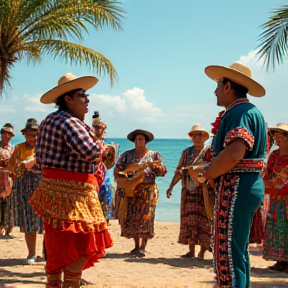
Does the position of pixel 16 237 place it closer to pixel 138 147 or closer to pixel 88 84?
pixel 138 147

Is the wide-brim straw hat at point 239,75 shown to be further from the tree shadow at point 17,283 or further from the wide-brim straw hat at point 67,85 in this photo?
the tree shadow at point 17,283

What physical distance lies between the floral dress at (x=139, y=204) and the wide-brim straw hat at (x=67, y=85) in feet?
11.4

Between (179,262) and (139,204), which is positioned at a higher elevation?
(139,204)

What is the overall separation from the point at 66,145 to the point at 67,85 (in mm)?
577

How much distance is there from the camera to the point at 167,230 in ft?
40.2

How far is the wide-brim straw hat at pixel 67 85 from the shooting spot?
4492 millimetres

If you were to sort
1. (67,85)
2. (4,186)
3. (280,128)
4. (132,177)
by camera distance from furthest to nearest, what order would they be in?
(4,186), (132,177), (280,128), (67,85)

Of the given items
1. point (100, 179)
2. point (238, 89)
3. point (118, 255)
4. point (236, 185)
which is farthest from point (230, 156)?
point (118, 255)

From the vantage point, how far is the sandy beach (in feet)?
19.9

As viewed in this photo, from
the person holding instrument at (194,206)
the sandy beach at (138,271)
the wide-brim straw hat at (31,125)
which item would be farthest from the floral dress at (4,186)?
the person holding instrument at (194,206)

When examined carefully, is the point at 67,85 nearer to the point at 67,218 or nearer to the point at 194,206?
the point at 67,218

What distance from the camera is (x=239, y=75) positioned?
409cm

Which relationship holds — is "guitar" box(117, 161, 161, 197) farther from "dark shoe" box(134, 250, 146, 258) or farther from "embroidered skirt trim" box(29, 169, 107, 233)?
"embroidered skirt trim" box(29, 169, 107, 233)

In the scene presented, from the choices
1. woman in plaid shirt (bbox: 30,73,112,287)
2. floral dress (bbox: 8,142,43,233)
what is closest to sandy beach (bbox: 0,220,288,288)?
floral dress (bbox: 8,142,43,233)
